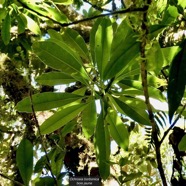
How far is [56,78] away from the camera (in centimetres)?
104

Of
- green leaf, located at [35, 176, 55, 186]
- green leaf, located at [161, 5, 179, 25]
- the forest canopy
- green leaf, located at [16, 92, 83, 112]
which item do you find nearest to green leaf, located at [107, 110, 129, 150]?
the forest canopy

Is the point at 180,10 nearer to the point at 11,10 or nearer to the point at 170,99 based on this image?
the point at 170,99

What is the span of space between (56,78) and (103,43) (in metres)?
0.18

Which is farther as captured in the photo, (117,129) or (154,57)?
(117,129)

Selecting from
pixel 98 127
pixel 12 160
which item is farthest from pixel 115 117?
pixel 12 160

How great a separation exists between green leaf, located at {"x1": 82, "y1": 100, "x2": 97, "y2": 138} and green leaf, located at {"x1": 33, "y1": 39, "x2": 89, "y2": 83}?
0.11 m

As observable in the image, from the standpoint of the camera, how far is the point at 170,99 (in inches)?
23.6

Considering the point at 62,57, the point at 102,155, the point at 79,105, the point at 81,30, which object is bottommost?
the point at 102,155

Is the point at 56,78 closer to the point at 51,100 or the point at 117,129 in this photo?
the point at 51,100

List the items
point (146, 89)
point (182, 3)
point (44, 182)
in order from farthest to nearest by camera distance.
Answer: point (44, 182) → point (182, 3) → point (146, 89)

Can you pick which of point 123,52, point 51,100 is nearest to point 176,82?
point 123,52

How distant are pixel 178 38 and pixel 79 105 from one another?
0.97 metres

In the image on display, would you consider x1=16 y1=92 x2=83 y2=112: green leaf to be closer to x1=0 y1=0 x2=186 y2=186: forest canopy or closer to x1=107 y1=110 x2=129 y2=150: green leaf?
x1=0 y1=0 x2=186 y2=186: forest canopy

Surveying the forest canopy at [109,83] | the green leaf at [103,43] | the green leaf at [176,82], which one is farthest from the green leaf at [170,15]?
the green leaf at [103,43]
